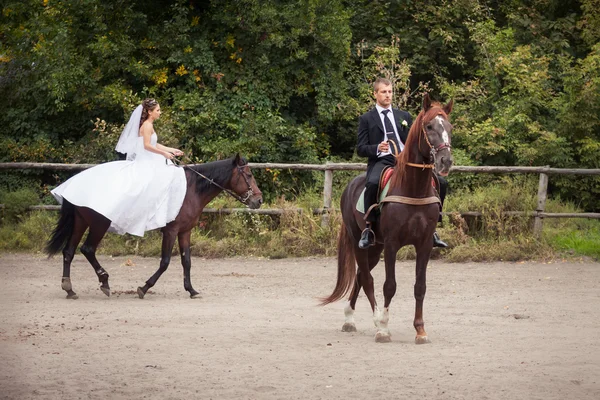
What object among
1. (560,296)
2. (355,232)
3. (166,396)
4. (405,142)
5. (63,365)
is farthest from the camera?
(560,296)

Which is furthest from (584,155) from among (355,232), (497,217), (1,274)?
(1,274)

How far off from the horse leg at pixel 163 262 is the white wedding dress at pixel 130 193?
230 mm

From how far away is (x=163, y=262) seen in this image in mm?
11602

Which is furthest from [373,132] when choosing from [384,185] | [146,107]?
[146,107]

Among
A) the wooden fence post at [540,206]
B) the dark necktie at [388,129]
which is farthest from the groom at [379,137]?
the wooden fence post at [540,206]

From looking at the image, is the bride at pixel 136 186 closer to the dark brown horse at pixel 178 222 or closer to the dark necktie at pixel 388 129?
the dark brown horse at pixel 178 222

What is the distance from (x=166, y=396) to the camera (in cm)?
638

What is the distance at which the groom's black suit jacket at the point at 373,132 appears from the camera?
912cm

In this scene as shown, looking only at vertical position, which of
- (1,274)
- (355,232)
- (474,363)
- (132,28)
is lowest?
(1,274)

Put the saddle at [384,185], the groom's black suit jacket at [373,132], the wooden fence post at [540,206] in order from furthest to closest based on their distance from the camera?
the wooden fence post at [540,206], the groom's black suit jacket at [373,132], the saddle at [384,185]

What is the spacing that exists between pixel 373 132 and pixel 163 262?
Answer: 12.4ft

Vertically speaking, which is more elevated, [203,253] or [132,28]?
[132,28]

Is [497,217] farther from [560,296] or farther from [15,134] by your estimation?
[15,134]

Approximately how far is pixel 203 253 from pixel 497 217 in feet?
16.2
